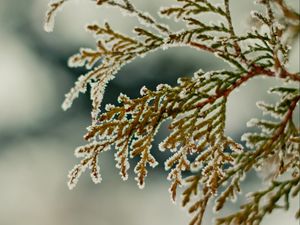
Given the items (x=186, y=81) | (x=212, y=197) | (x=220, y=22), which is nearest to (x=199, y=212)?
(x=212, y=197)

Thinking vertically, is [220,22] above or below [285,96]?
above

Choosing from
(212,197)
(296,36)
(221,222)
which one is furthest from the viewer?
(212,197)

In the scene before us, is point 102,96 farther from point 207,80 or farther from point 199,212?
point 199,212

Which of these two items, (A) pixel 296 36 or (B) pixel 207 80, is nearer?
(A) pixel 296 36

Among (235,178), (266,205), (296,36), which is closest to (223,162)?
(235,178)

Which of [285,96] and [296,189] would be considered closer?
[296,189]

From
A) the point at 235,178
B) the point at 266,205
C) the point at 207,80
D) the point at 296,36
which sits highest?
the point at 207,80

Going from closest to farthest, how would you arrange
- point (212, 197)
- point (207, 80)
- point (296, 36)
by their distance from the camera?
point (296, 36), point (212, 197), point (207, 80)

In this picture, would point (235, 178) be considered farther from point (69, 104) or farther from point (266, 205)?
point (69, 104)

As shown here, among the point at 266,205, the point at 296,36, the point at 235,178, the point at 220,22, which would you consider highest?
the point at 220,22
